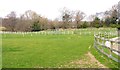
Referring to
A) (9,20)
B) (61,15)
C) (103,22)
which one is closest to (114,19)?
(103,22)

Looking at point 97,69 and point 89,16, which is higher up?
point 89,16

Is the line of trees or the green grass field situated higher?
the line of trees

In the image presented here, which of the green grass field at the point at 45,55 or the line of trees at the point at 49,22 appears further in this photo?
the line of trees at the point at 49,22

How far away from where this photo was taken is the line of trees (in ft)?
293

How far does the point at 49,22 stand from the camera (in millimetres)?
101625

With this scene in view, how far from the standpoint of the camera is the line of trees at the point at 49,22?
8931cm

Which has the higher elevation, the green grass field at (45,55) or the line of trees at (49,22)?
the line of trees at (49,22)

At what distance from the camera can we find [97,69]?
1008 centimetres

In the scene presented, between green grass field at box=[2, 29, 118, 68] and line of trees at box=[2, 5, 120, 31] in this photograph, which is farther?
line of trees at box=[2, 5, 120, 31]

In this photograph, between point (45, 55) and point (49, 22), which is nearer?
point (45, 55)

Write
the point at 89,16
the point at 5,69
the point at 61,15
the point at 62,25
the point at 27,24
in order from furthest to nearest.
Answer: the point at 89,16, the point at 61,15, the point at 62,25, the point at 27,24, the point at 5,69

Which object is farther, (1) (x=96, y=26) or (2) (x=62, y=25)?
(2) (x=62, y=25)

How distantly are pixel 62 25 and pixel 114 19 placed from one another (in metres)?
21.6

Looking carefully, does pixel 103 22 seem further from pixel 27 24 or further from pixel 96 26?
pixel 27 24
